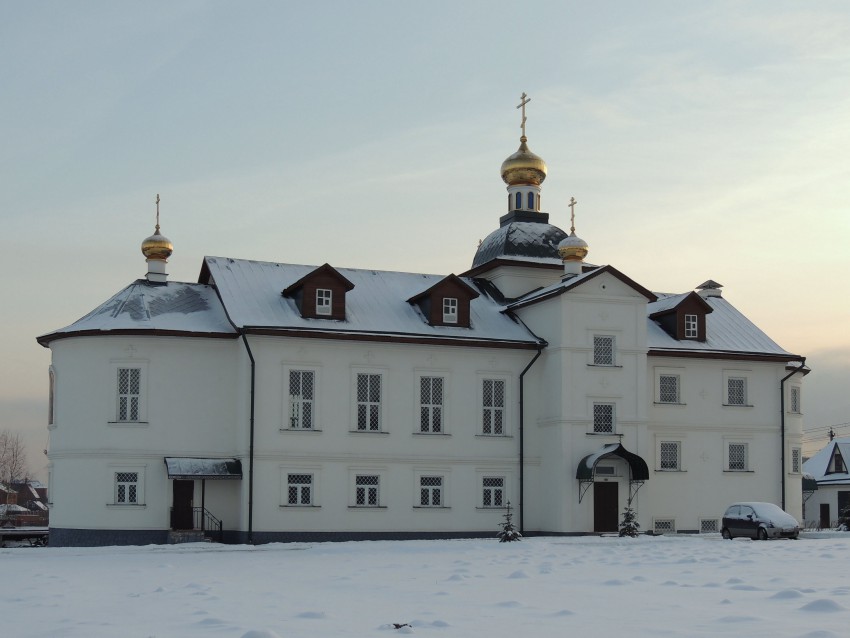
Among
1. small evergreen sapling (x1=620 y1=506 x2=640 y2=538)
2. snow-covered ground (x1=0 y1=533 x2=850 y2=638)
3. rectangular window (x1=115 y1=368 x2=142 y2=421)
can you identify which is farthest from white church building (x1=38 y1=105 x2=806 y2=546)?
snow-covered ground (x1=0 y1=533 x2=850 y2=638)

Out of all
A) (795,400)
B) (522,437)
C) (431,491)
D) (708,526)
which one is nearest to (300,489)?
(431,491)

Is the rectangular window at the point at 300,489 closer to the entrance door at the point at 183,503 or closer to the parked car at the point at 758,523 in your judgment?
the entrance door at the point at 183,503

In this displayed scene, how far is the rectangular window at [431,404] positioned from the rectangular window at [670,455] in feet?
28.2

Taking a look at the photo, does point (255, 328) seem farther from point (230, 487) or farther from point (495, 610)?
point (495, 610)

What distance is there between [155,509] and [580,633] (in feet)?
75.4

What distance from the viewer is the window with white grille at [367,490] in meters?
35.6

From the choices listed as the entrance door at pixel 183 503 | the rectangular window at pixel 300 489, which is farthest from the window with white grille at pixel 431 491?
the entrance door at pixel 183 503

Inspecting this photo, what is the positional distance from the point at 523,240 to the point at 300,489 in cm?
1421

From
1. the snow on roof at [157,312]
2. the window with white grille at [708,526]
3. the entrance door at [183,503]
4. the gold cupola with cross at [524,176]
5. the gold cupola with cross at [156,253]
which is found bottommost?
the window with white grille at [708,526]

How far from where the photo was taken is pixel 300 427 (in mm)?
34969

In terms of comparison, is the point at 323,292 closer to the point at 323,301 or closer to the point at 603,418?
the point at 323,301

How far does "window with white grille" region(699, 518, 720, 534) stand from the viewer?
39812mm

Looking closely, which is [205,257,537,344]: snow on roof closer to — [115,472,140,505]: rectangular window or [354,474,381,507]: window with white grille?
[354,474,381,507]: window with white grille

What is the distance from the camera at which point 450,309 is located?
38.2 meters
